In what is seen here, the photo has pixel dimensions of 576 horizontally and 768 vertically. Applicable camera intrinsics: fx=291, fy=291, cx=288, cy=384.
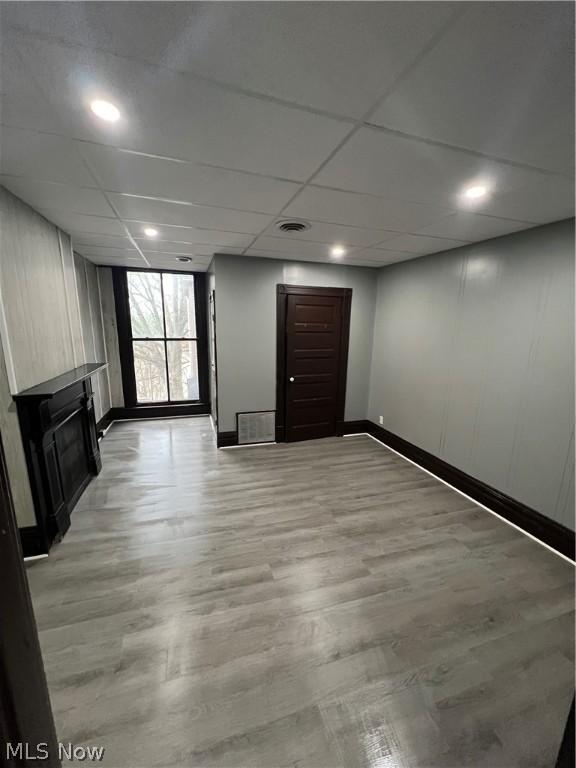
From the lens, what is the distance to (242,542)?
2369 millimetres

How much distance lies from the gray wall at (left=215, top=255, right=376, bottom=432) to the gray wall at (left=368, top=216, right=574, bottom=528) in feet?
2.30

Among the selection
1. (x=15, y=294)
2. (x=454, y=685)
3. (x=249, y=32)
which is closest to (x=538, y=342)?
(x=454, y=685)

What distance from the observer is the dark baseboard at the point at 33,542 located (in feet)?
7.04

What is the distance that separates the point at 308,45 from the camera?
0.90 m

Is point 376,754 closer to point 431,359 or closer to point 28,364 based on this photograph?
point 28,364

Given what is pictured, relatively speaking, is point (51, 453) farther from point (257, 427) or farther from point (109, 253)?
point (109, 253)

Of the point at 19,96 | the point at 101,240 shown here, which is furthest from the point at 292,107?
the point at 101,240

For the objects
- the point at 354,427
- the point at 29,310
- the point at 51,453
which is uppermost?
the point at 29,310

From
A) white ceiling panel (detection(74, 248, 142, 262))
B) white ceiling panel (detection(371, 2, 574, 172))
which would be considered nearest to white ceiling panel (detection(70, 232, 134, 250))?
white ceiling panel (detection(74, 248, 142, 262))

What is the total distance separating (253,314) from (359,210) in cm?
210

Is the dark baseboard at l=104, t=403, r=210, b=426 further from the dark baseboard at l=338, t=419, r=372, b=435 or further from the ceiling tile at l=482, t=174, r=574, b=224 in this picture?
the ceiling tile at l=482, t=174, r=574, b=224

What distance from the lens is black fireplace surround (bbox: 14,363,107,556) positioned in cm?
212

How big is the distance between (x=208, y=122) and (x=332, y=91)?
54 centimetres

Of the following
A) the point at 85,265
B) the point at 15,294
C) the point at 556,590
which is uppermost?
the point at 85,265
